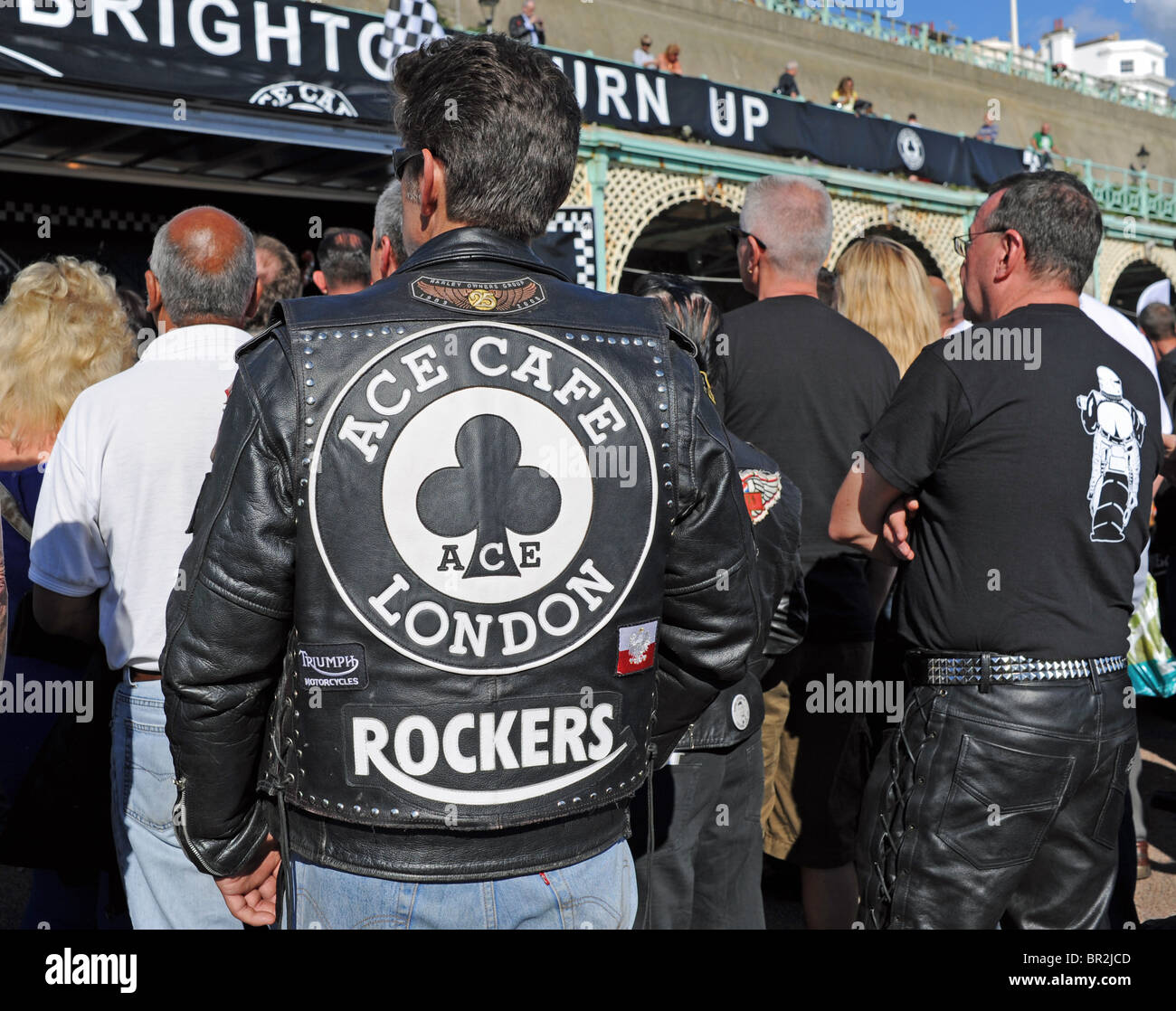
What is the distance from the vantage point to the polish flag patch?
4.60ft

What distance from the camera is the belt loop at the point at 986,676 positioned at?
6.84 feet

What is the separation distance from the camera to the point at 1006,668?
6.86 feet

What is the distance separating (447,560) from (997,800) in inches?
51.5

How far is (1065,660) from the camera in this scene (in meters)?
2.09

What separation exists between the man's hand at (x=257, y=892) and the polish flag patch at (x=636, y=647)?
56cm

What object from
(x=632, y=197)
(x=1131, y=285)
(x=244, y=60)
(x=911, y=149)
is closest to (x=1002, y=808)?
(x=244, y=60)

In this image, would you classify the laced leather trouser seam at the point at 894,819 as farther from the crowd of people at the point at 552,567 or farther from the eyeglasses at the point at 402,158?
the eyeglasses at the point at 402,158

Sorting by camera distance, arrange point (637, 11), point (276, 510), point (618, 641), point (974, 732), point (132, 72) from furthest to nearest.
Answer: point (637, 11), point (132, 72), point (974, 732), point (618, 641), point (276, 510)

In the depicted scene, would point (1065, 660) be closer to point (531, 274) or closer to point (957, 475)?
point (957, 475)

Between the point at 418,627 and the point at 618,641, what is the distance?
0.87 ft

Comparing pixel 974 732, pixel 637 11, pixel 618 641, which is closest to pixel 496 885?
pixel 618 641

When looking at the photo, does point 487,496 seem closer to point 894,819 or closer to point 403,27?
point 894,819

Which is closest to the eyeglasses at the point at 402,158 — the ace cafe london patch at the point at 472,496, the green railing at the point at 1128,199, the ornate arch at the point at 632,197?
the ace cafe london patch at the point at 472,496
